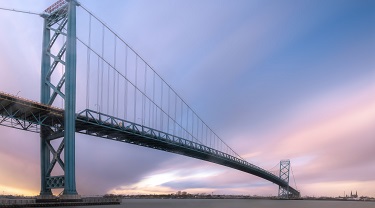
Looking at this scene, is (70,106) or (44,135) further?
(44,135)

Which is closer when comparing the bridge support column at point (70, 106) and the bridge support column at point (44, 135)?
the bridge support column at point (70, 106)

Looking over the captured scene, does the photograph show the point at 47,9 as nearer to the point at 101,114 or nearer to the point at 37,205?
the point at 101,114

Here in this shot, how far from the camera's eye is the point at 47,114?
4066 centimetres

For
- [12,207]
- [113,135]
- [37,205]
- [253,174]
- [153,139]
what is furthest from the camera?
[253,174]

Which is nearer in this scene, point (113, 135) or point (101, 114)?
point (101, 114)

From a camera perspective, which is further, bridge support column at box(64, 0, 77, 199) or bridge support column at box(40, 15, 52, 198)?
bridge support column at box(40, 15, 52, 198)

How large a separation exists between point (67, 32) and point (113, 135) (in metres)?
Result: 16.1

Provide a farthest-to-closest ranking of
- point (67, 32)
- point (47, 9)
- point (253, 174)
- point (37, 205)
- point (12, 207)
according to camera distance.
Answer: point (253, 174) < point (47, 9) < point (67, 32) < point (37, 205) < point (12, 207)

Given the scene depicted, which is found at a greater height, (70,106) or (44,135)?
(70,106)

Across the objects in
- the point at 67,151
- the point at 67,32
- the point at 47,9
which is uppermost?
the point at 47,9

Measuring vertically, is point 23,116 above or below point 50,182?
above

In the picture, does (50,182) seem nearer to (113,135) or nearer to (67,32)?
(113,135)


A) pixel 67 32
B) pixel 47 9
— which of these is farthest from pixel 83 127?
pixel 47 9

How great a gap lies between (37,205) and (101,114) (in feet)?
47.8
